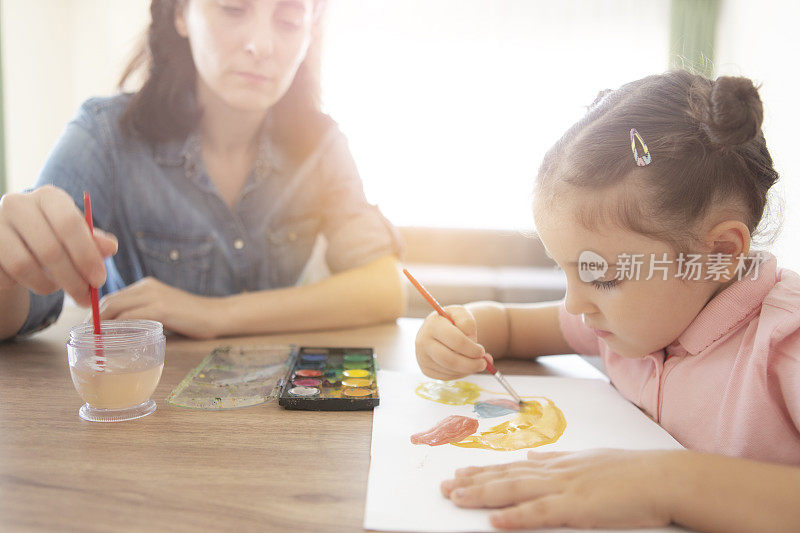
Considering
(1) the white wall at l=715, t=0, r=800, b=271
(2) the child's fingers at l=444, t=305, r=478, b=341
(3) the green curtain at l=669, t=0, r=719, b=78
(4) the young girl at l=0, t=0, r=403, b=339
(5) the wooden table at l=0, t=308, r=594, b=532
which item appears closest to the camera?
(5) the wooden table at l=0, t=308, r=594, b=532

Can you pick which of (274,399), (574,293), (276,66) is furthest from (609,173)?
(276,66)

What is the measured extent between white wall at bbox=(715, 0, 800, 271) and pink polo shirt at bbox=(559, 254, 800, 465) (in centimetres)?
202

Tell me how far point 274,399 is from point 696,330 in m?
0.48

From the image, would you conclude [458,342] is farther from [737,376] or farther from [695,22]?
[695,22]

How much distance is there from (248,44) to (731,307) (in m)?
0.88

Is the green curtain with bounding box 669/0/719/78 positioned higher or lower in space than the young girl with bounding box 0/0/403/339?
higher

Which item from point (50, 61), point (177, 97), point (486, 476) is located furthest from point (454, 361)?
point (50, 61)

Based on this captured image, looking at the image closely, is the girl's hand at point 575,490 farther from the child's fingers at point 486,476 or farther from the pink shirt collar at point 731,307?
the pink shirt collar at point 731,307

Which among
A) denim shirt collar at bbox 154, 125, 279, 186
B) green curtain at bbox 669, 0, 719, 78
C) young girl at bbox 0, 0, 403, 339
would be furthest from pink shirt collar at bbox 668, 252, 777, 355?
green curtain at bbox 669, 0, 719, 78

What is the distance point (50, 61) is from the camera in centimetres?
365

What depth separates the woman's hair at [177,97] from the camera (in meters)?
1.22

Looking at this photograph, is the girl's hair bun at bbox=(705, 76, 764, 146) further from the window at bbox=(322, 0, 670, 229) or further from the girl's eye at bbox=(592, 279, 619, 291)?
the window at bbox=(322, 0, 670, 229)

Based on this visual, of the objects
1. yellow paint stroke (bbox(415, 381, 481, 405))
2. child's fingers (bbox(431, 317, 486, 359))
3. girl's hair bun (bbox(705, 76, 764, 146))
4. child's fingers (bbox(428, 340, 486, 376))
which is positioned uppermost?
girl's hair bun (bbox(705, 76, 764, 146))

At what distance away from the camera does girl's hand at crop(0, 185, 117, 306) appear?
681mm
